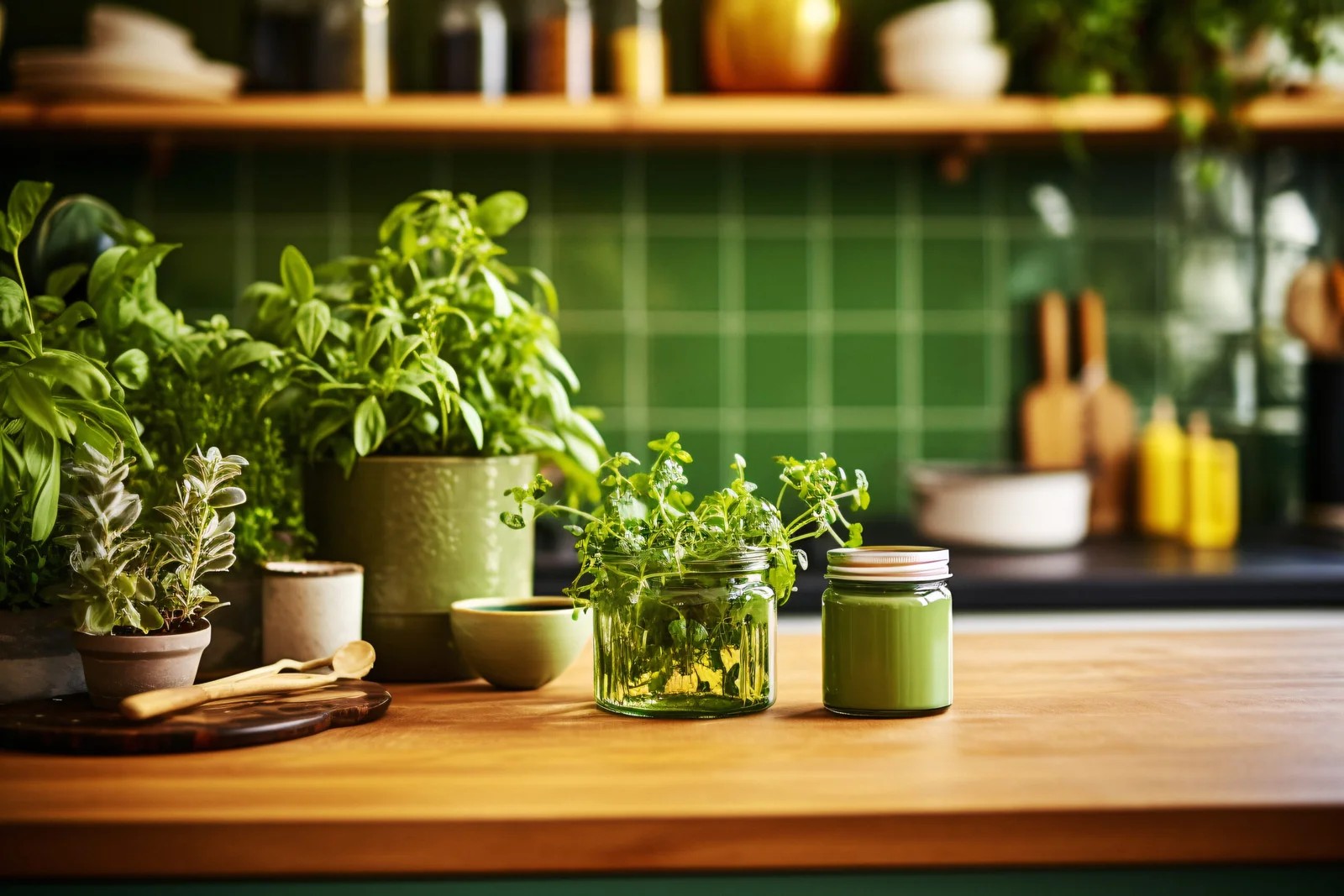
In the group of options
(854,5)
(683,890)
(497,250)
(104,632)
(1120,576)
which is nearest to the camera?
(683,890)

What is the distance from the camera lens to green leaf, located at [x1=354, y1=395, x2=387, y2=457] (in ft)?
3.04

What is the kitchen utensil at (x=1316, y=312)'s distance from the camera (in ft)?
8.31

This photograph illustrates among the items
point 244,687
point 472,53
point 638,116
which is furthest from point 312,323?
point 472,53

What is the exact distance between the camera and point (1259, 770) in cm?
71

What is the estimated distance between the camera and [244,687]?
2.74ft

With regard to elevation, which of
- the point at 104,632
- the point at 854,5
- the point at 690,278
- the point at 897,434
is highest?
the point at 854,5

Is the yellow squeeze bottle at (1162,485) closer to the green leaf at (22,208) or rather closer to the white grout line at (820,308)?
the white grout line at (820,308)

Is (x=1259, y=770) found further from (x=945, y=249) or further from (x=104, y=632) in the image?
(x=945, y=249)

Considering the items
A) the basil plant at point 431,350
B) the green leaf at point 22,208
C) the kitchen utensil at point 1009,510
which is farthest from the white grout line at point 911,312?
the green leaf at point 22,208

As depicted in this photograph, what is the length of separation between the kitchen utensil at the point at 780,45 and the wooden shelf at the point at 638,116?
0.16 feet

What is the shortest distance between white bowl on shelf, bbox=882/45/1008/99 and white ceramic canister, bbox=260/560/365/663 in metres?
1.69

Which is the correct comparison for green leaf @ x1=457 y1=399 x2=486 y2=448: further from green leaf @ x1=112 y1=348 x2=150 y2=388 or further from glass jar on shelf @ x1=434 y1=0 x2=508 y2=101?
glass jar on shelf @ x1=434 y1=0 x2=508 y2=101

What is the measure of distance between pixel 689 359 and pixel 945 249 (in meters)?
0.58

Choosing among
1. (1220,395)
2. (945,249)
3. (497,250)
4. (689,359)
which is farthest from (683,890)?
(1220,395)
